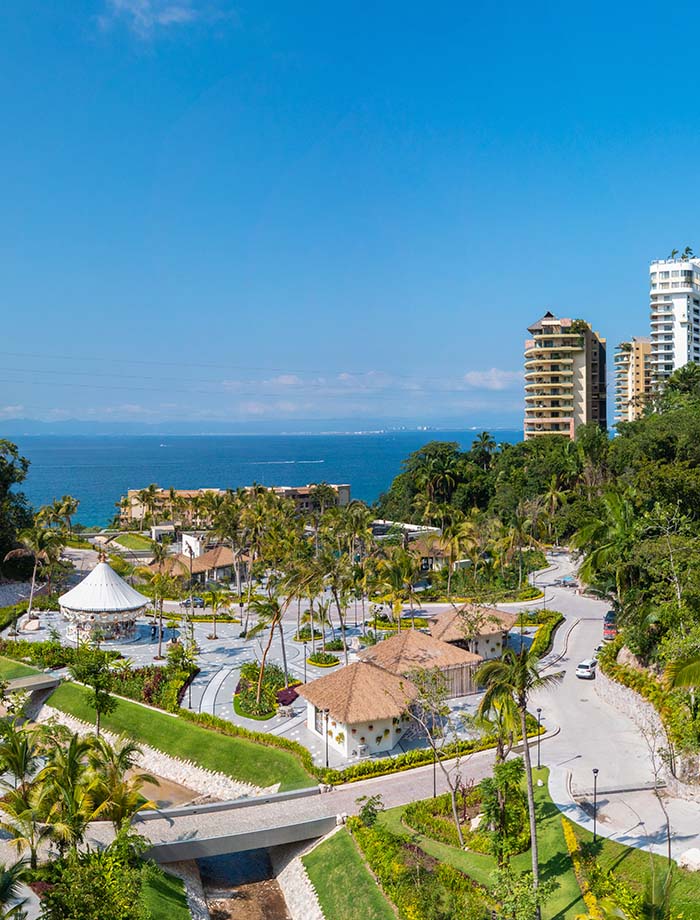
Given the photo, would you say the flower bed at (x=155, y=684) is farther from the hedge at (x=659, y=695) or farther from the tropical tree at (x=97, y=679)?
the hedge at (x=659, y=695)

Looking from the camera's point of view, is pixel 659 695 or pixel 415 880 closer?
pixel 415 880

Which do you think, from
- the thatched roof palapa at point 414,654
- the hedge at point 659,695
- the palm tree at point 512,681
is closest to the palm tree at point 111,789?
the palm tree at point 512,681

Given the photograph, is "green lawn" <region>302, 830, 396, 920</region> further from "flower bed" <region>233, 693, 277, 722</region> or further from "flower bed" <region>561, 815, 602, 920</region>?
"flower bed" <region>233, 693, 277, 722</region>

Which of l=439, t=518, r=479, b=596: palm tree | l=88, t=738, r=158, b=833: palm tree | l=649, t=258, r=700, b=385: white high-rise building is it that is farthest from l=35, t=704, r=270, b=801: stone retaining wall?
l=649, t=258, r=700, b=385: white high-rise building

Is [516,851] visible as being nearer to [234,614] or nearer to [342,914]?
[342,914]

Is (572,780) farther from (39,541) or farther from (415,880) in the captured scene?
(39,541)

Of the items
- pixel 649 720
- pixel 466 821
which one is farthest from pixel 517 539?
pixel 466 821

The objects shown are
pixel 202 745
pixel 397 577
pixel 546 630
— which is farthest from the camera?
pixel 397 577

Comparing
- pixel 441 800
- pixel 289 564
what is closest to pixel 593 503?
pixel 289 564
